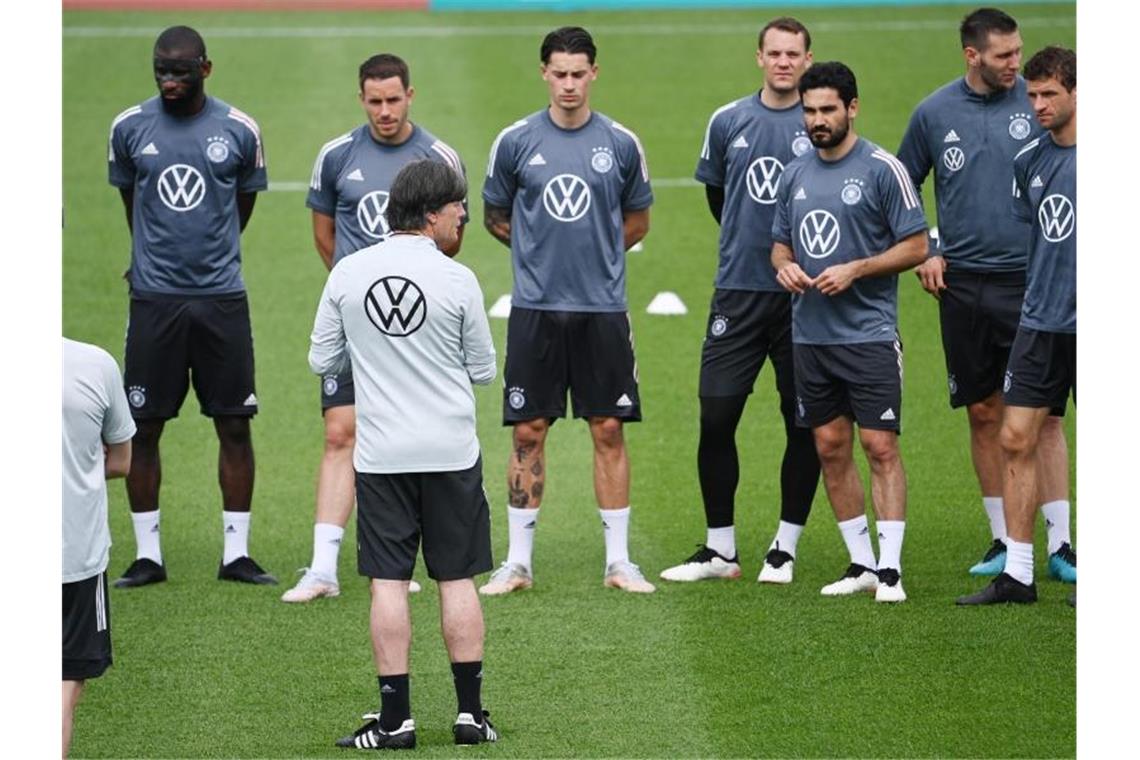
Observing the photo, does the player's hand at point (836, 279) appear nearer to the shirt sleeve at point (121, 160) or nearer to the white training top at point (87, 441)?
the shirt sleeve at point (121, 160)

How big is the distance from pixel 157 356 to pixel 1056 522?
3932mm

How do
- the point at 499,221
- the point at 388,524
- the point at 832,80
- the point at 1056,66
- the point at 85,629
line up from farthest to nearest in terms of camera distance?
the point at 499,221 < the point at 832,80 < the point at 1056,66 < the point at 388,524 < the point at 85,629

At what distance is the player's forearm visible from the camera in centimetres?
932

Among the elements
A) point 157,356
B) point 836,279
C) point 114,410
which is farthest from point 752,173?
point 114,410

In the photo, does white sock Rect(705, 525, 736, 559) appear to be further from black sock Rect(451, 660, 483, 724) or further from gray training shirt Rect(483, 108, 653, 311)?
black sock Rect(451, 660, 483, 724)

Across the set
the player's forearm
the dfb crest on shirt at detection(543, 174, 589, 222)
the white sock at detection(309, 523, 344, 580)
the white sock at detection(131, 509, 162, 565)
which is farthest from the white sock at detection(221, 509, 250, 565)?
the dfb crest on shirt at detection(543, 174, 589, 222)

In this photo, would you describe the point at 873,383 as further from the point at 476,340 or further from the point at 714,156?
the point at 476,340

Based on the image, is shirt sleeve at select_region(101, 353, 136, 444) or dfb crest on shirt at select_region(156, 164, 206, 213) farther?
dfb crest on shirt at select_region(156, 164, 206, 213)

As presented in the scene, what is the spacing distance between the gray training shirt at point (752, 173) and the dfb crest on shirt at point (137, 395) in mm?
2573

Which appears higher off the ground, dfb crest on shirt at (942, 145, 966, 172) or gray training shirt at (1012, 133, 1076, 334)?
dfb crest on shirt at (942, 145, 966, 172)

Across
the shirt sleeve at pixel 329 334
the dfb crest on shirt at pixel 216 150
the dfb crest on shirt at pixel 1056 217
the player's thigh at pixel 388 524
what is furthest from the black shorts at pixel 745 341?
the shirt sleeve at pixel 329 334

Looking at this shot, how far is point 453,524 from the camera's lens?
6992 millimetres

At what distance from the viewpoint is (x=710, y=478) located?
30.7ft

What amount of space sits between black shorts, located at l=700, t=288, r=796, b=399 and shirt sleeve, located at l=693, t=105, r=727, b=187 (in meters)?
0.50
